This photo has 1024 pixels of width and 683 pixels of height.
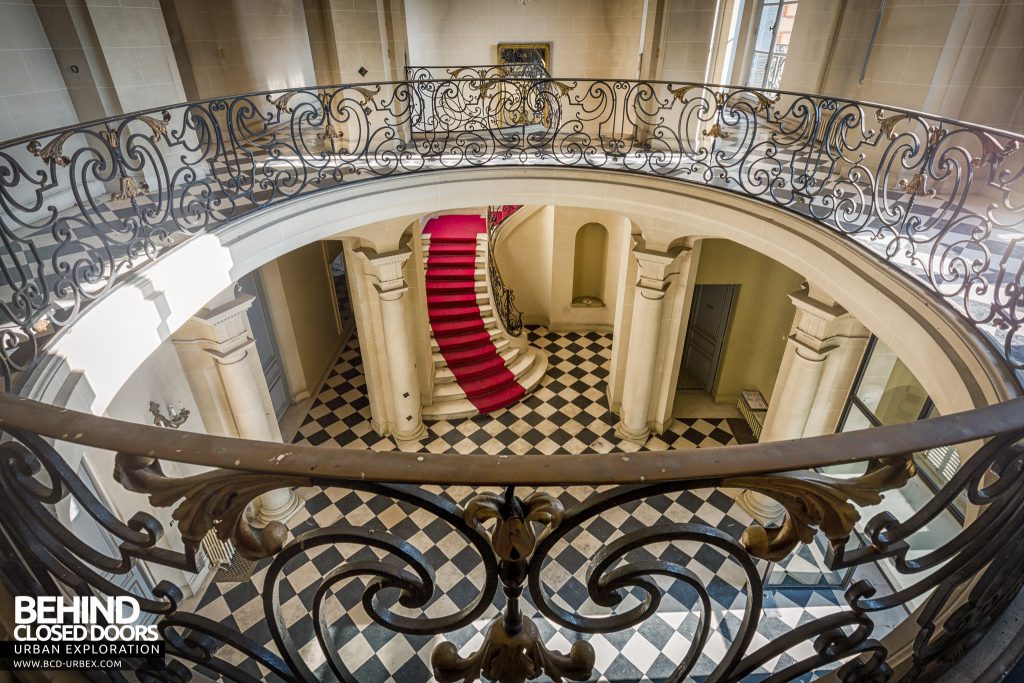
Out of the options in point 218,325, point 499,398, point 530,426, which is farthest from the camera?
point 499,398

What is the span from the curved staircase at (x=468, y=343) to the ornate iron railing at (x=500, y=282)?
0.52ft

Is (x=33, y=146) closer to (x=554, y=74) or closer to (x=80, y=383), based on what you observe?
(x=80, y=383)

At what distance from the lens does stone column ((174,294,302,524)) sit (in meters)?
5.85

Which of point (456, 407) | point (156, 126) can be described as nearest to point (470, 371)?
point (456, 407)

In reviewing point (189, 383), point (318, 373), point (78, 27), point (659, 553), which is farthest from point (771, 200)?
point (318, 373)

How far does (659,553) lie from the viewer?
6.90 meters

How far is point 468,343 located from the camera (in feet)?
33.8

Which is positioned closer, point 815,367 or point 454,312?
point 815,367

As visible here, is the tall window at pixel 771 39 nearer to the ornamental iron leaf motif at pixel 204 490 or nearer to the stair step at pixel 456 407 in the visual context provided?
the stair step at pixel 456 407

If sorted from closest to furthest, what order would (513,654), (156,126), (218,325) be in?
(513,654) → (156,126) → (218,325)

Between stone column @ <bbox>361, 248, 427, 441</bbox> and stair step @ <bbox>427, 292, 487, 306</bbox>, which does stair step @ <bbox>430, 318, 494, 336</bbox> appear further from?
stone column @ <bbox>361, 248, 427, 441</bbox>

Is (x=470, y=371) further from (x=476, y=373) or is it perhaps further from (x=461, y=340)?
(x=461, y=340)

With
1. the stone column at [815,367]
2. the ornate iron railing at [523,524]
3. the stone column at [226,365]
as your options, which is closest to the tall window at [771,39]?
the stone column at [815,367]

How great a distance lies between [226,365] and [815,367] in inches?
253
